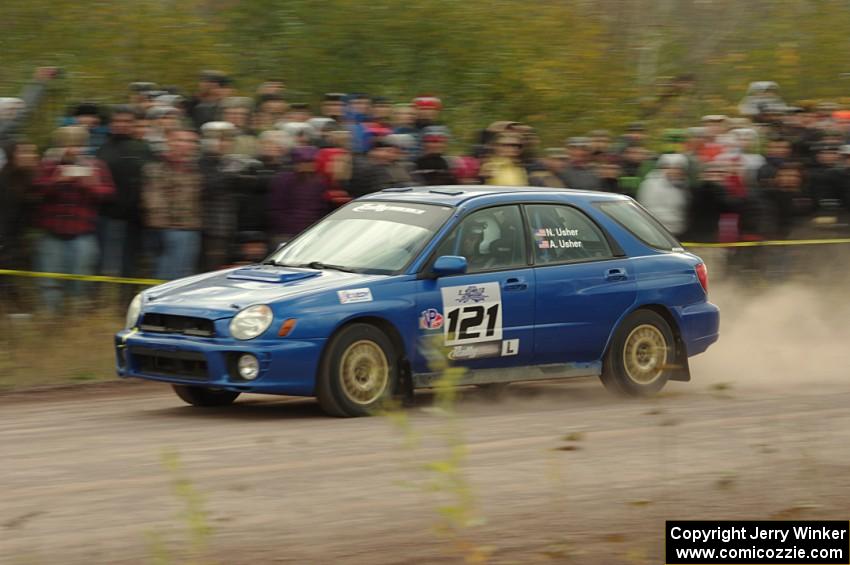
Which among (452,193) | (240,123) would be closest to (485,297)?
(452,193)

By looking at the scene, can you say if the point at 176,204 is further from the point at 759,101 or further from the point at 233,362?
the point at 759,101

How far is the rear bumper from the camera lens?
1291 cm

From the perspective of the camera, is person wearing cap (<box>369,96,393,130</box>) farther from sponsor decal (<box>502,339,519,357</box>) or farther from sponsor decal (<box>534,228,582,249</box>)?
sponsor decal (<box>502,339,519,357</box>)

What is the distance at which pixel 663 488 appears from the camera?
848 cm

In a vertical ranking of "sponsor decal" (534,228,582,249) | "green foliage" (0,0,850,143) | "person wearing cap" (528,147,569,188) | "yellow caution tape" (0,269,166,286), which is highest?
"green foliage" (0,0,850,143)

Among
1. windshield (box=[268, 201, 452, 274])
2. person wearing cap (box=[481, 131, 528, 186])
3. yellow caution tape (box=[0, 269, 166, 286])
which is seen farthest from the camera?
→ person wearing cap (box=[481, 131, 528, 186])

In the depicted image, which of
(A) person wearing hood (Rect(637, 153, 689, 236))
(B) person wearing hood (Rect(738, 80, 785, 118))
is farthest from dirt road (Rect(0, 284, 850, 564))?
(B) person wearing hood (Rect(738, 80, 785, 118))

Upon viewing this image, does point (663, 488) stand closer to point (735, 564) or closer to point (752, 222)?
point (735, 564)

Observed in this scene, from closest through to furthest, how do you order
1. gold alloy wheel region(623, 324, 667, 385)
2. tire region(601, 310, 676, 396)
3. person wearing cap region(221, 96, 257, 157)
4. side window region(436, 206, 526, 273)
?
side window region(436, 206, 526, 273) → tire region(601, 310, 676, 396) → gold alloy wheel region(623, 324, 667, 385) → person wearing cap region(221, 96, 257, 157)

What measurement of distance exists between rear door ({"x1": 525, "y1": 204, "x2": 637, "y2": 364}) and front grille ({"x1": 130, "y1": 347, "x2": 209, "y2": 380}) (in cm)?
271

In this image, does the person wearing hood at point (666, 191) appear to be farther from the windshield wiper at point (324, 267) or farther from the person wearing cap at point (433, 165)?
the windshield wiper at point (324, 267)

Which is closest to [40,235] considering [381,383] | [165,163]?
[165,163]

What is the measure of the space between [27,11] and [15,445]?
1160cm
